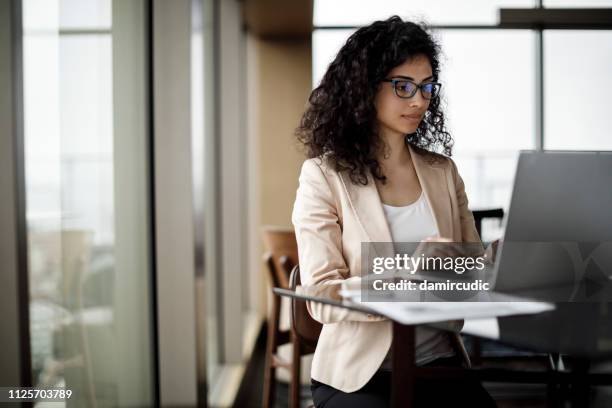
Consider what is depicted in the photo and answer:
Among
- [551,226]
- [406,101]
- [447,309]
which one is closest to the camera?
[447,309]

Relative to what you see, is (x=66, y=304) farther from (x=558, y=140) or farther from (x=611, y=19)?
(x=611, y=19)

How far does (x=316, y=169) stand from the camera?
1590 millimetres

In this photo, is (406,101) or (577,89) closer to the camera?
(406,101)

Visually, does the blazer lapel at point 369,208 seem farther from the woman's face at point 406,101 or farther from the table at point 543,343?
the table at point 543,343

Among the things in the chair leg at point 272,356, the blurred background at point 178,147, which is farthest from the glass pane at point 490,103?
the chair leg at point 272,356

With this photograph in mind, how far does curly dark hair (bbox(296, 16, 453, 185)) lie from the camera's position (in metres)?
1.59

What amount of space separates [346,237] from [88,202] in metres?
0.81

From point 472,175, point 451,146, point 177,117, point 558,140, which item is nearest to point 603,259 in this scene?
point 451,146

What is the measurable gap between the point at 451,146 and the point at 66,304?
1314 millimetres

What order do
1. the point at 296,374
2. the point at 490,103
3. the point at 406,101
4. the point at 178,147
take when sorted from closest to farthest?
the point at 406,101, the point at 296,374, the point at 178,147, the point at 490,103

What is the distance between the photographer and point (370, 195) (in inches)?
60.7

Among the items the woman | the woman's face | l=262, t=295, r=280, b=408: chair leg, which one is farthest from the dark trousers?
l=262, t=295, r=280, b=408: chair leg

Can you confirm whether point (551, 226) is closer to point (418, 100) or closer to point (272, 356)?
point (418, 100)

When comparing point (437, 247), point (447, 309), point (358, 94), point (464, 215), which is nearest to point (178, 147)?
point (358, 94)
